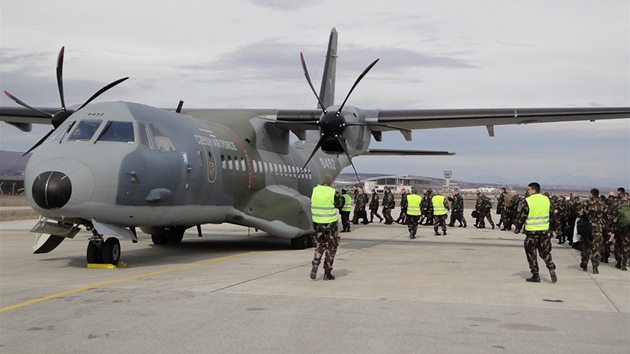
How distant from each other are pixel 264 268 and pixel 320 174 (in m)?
10.4

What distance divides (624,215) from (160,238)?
35.4ft

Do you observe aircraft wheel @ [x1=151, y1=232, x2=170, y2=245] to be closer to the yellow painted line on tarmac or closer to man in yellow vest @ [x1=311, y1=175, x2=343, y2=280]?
the yellow painted line on tarmac

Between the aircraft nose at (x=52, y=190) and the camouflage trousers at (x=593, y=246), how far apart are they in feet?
30.6

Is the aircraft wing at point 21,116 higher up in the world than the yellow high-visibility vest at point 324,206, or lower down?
higher up

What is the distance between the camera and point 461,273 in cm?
1138

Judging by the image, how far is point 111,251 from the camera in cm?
1172

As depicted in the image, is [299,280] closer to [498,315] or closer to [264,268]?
[264,268]

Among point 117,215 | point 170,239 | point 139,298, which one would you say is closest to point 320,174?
point 170,239

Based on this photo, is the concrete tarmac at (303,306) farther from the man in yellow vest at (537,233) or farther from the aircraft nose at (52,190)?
the aircraft nose at (52,190)

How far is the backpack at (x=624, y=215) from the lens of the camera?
12095 mm

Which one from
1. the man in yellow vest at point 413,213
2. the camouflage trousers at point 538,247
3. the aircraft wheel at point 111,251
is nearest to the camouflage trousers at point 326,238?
the camouflage trousers at point 538,247

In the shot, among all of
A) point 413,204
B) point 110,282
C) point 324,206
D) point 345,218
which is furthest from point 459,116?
point 110,282

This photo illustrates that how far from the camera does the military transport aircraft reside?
429 inches

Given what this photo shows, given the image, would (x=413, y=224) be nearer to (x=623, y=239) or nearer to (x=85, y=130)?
(x=623, y=239)
